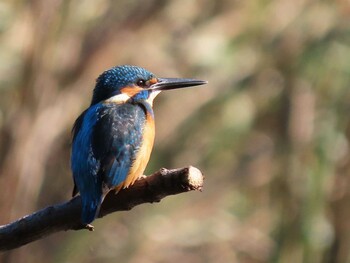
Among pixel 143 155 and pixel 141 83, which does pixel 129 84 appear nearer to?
pixel 141 83

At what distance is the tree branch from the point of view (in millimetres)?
2680

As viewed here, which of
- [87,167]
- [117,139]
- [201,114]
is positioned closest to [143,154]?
[117,139]

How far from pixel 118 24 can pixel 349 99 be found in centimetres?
142

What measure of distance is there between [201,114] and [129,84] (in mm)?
1699

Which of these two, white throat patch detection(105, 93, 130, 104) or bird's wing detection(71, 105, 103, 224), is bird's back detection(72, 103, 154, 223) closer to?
bird's wing detection(71, 105, 103, 224)

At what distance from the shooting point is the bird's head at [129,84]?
390cm

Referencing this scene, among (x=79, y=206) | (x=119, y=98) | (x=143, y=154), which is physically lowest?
(x=79, y=206)

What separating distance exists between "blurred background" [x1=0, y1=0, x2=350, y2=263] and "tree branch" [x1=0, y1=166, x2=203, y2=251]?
2.06m

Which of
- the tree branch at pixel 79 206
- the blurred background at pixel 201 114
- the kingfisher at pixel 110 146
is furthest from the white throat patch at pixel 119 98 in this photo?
the blurred background at pixel 201 114

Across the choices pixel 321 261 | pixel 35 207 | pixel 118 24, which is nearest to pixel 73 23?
pixel 118 24

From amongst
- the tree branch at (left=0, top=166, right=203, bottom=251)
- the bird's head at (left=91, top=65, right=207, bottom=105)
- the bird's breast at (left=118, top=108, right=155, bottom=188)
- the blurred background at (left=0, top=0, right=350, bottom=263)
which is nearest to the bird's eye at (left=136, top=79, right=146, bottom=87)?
the bird's head at (left=91, top=65, right=207, bottom=105)

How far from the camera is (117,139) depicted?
3.40m

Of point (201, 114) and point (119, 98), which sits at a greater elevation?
point (119, 98)

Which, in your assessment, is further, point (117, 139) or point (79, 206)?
point (117, 139)
